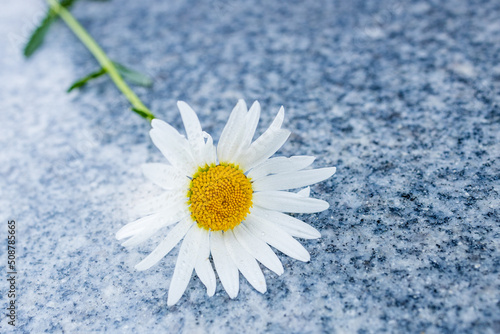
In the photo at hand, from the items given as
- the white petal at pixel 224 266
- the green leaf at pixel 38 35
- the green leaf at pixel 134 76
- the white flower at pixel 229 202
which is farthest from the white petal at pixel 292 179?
the green leaf at pixel 38 35

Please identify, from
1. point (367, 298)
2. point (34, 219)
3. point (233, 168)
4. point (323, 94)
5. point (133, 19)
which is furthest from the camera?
point (133, 19)

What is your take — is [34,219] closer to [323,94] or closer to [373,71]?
[323,94]

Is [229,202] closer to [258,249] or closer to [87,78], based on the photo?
[258,249]

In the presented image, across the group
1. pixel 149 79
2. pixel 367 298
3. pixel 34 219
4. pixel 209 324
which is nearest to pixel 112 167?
pixel 34 219

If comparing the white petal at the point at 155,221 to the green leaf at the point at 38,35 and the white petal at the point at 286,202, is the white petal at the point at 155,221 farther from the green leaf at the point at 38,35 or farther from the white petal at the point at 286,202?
the green leaf at the point at 38,35

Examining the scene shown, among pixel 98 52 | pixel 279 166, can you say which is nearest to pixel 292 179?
pixel 279 166

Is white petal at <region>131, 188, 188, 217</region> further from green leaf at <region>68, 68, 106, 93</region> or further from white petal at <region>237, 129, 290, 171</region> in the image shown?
green leaf at <region>68, 68, 106, 93</region>
